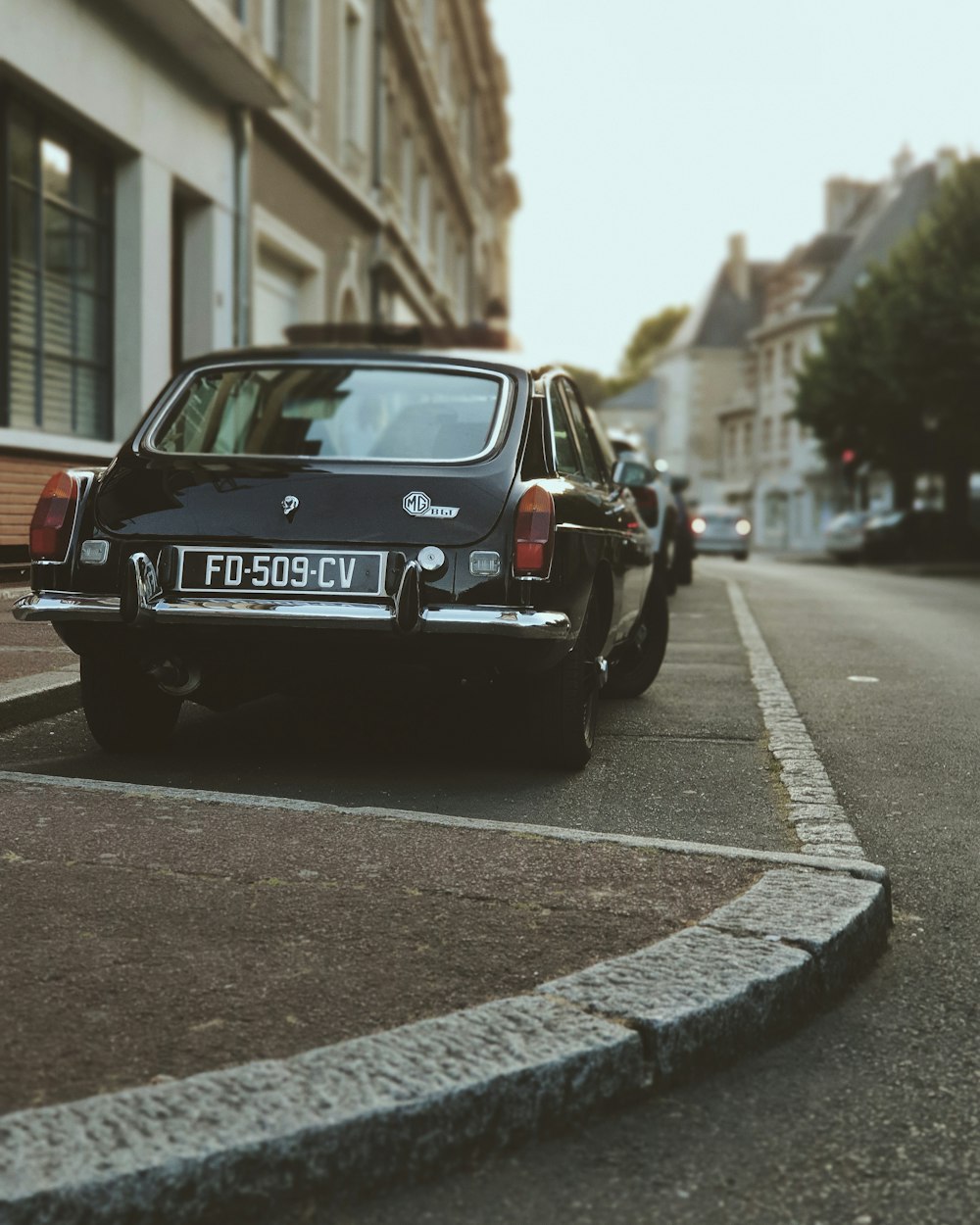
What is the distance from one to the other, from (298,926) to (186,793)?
4.68ft

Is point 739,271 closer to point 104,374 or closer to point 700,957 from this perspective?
point 104,374

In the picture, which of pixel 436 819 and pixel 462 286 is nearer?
pixel 436 819

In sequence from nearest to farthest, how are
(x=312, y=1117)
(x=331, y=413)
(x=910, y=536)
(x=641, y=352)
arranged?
(x=312, y=1117)
(x=331, y=413)
(x=910, y=536)
(x=641, y=352)

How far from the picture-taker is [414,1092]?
8.04 ft

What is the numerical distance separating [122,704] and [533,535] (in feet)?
5.31

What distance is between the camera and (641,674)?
792cm

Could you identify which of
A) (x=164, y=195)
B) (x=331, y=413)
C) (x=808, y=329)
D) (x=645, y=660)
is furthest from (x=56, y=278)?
(x=808, y=329)

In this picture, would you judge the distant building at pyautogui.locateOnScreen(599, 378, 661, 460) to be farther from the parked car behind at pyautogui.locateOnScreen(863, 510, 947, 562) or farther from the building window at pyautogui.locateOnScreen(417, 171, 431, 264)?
the building window at pyautogui.locateOnScreen(417, 171, 431, 264)

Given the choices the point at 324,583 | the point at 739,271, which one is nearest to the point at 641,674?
the point at 324,583

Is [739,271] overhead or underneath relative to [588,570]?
overhead

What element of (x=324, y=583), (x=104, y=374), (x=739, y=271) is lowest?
(x=324, y=583)

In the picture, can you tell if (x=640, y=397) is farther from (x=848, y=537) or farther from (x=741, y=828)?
(x=741, y=828)

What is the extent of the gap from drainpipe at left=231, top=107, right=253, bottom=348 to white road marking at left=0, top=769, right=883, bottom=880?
1247 cm

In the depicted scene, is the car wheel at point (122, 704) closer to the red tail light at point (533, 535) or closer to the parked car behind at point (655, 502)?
the red tail light at point (533, 535)
